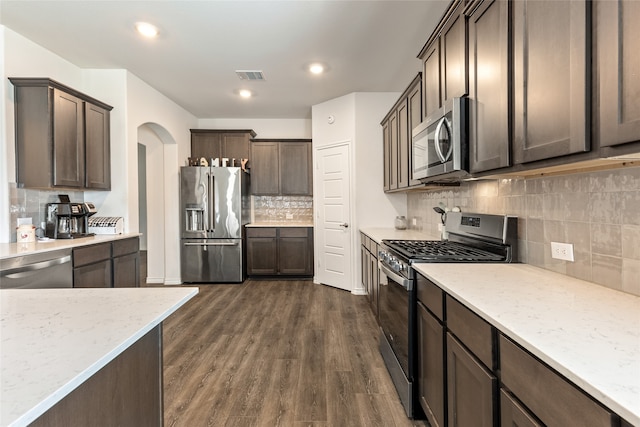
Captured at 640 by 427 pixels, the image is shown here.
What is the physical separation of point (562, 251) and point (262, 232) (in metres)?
4.21

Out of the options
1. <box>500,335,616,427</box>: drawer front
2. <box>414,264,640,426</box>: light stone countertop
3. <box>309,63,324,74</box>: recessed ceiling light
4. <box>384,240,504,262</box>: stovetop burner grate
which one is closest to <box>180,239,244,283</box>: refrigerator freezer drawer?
<box>309,63,324,74</box>: recessed ceiling light

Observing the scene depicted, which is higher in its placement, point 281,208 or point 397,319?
point 281,208

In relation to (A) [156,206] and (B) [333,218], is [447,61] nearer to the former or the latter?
(B) [333,218]

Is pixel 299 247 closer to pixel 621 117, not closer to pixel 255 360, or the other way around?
pixel 255 360

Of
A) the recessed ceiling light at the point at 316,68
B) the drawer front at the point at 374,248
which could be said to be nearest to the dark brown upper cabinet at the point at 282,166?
the recessed ceiling light at the point at 316,68

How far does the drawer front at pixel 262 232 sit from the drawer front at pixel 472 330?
399cm

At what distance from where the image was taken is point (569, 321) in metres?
0.95

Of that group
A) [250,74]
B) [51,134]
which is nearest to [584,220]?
[250,74]

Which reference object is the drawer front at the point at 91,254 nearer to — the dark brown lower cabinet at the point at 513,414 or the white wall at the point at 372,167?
the white wall at the point at 372,167

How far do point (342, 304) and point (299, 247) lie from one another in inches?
58.3

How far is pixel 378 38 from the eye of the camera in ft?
9.77

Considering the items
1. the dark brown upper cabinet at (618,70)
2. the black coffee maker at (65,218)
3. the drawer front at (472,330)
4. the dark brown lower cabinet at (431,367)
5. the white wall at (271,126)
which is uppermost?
the white wall at (271,126)

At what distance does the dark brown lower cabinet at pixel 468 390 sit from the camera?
106cm

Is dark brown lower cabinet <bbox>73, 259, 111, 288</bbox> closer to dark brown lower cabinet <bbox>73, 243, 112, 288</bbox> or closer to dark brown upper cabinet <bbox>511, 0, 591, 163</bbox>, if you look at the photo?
dark brown lower cabinet <bbox>73, 243, 112, 288</bbox>
